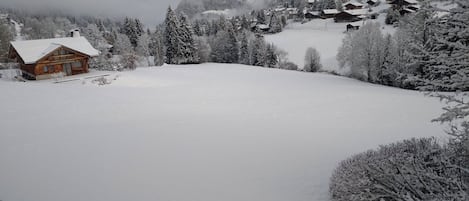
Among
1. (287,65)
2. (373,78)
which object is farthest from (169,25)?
(373,78)

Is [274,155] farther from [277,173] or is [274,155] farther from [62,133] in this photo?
[62,133]

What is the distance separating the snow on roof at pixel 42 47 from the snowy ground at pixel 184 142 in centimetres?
1337

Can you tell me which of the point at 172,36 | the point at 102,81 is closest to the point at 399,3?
the point at 172,36

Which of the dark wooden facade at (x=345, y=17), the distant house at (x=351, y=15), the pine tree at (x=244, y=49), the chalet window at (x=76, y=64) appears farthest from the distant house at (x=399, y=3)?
the chalet window at (x=76, y=64)

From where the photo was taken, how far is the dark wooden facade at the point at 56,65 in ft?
98.0

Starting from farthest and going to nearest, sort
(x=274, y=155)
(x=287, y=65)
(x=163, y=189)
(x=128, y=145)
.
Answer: (x=287, y=65), (x=128, y=145), (x=274, y=155), (x=163, y=189)

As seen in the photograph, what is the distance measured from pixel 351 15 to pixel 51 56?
6672 cm

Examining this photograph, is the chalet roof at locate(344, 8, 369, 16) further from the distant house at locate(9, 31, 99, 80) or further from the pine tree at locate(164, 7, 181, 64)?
the distant house at locate(9, 31, 99, 80)

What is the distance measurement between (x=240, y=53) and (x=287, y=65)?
11.1 m

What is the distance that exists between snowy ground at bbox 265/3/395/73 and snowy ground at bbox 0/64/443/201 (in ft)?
102

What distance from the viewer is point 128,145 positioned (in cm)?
988

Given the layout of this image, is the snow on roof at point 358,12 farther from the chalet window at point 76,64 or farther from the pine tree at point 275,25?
the chalet window at point 76,64

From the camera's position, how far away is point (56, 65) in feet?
101

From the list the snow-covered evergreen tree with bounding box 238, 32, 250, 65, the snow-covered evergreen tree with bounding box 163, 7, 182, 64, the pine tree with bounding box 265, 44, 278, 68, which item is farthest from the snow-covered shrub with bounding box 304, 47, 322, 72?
the snow-covered evergreen tree with bounding box 163, 7, 182, 64
